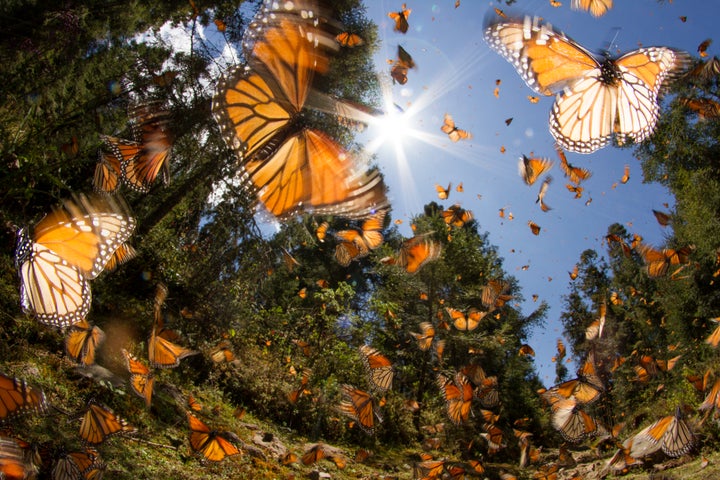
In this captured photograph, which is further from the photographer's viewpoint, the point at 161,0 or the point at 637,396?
the point at 637,396

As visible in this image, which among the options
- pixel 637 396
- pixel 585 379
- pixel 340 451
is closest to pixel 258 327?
pixel 340 451

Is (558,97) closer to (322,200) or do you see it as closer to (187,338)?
(322,200)

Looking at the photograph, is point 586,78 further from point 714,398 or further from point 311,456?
point 714,398

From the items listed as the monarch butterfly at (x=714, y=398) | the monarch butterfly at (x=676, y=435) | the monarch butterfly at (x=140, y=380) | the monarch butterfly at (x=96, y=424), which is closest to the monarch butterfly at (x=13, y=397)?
the monarch butterfly at (x=96, y=424)

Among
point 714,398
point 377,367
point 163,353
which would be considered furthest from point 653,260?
point 163,353

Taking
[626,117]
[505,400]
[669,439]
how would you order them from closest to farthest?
[626,117] < [669,439] < [505,400]

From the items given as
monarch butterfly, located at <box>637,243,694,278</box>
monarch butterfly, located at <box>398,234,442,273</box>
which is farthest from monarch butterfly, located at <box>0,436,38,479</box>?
monarch butterfly, located at <box>637,243,694,278</box>

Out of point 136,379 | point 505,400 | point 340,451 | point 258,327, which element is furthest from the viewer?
point 505,400

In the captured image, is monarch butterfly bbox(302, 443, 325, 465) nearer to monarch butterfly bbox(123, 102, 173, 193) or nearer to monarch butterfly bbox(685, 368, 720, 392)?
monarch butterfly bbox(123, 102, 173, 193)

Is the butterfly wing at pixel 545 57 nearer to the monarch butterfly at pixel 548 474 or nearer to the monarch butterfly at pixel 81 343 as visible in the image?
the monarch butterfly at pixel 81 343
